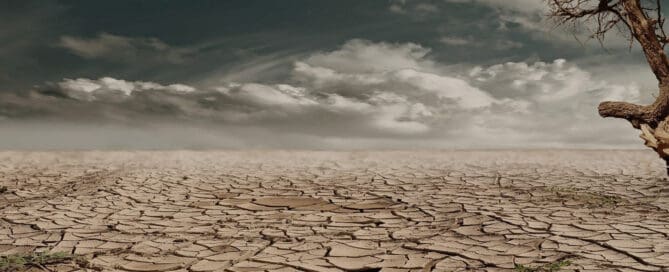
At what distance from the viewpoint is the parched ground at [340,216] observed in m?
3.13

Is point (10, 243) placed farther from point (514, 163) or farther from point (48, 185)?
point (514, 163)

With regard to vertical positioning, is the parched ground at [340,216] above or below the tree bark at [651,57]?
below

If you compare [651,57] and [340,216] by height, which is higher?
[651,57]

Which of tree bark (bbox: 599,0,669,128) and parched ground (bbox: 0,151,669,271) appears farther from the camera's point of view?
tree bark (bbox: 599,0,669,128)

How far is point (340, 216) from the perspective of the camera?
438 cm

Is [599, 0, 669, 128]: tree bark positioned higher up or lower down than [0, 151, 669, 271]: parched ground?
higher up

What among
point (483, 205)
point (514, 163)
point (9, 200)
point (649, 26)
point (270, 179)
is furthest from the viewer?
point (514, 163)

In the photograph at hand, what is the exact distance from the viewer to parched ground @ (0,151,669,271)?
3.13m

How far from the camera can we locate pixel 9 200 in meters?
5.35

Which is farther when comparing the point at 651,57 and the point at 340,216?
the point at 651,57

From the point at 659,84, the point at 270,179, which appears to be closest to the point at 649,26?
the point at 659,84

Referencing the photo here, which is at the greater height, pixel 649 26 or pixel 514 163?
pixel 649 26

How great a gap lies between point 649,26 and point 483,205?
2696 mm

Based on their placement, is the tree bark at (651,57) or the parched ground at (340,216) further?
the tree bark at (651,57)
